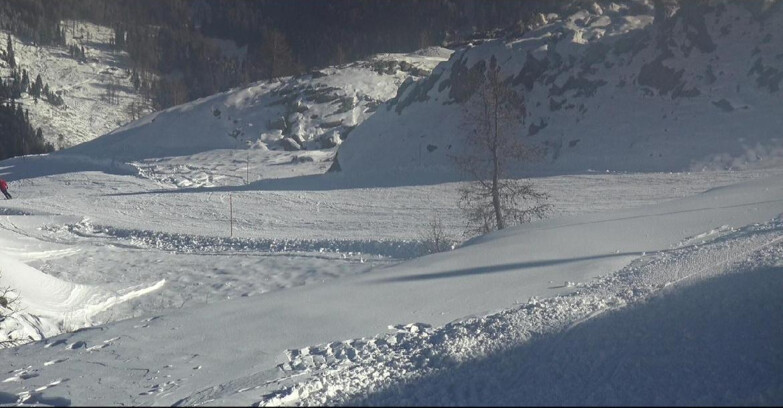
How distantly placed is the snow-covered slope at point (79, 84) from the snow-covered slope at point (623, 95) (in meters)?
43.1

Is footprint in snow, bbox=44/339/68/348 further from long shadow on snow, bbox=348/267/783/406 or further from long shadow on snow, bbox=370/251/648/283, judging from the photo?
long shadow on snow, bbox=348/267/783/406

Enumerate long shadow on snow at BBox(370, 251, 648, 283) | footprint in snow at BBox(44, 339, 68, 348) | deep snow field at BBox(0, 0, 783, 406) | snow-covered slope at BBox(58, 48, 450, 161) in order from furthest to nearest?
snow-covered slope at BBox(58, 48, 450, 161), long shadow on snow at BBox(370, 251, 648, 283), footprint in snow at BBox(44, 339, 68, 348), deep snow field at BBox(0, 0, 783, 406)

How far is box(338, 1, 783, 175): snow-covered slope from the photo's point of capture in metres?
25.4

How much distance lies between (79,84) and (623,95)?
6894 cm

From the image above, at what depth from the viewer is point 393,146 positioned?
30984mm

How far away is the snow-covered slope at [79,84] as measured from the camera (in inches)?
2783

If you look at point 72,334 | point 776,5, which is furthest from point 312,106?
point 72,334

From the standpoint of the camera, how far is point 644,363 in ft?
14.5

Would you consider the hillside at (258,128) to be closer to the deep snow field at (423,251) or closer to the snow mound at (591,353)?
the deep snow field at (423,251)

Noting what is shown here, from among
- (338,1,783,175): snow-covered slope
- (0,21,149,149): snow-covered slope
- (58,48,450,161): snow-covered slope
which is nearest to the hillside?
(58,48,450,161): snow-covered slope

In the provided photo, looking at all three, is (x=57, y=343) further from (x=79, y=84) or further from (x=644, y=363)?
(x=79, y=84)

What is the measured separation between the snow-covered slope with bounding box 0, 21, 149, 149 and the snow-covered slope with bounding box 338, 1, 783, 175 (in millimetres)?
43141

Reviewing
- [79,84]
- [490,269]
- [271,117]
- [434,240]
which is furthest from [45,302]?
[79,84]

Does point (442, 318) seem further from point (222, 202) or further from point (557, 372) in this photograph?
point (222, 202)
